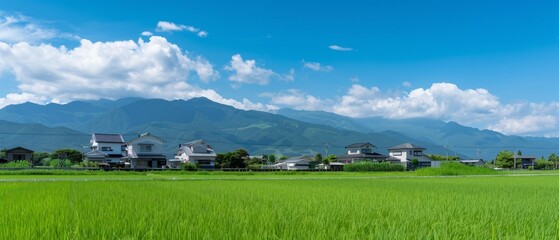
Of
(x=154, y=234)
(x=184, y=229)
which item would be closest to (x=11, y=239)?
(x=154, y=234)

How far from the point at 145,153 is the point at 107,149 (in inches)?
418

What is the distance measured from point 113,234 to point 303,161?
8762 centimetres

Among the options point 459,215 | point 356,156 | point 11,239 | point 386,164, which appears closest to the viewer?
point 11,239

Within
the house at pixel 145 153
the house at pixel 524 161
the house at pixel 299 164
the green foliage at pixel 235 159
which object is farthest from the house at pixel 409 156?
the house at pixel 145 153

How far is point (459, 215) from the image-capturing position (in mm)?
5789

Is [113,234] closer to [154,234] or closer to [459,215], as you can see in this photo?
[154,234]

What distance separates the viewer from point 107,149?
72.2m

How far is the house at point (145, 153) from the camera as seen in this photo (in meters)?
64.2

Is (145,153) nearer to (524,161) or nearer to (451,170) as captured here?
(451,170)

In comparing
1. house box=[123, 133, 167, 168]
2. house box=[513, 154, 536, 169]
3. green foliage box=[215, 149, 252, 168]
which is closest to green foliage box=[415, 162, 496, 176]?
green foliage box=[215, 149, 252, 168]

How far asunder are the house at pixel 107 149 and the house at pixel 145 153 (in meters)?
4.28

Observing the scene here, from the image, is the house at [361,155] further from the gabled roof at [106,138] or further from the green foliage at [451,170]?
the green foliage at [451,170]

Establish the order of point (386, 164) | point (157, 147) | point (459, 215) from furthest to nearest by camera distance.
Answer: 1. point (157, 147)
2. point (386, 164)
3. point (459, 215)

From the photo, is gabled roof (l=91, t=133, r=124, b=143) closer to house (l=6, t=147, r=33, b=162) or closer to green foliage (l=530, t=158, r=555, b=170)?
house (l=6, t=147, r=33, b=162)
